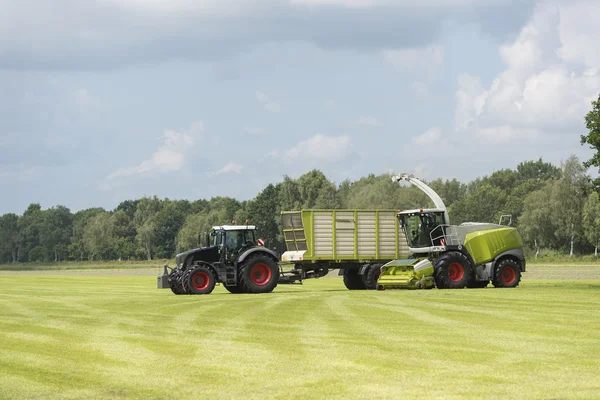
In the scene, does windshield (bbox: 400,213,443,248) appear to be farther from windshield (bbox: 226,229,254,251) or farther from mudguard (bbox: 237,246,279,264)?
windshield (bbox: 226,229,254,251)

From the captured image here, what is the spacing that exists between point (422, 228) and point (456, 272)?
2471 millimetres

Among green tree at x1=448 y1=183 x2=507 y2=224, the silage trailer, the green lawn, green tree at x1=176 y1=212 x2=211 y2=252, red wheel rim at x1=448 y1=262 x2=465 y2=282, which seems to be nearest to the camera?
the green lawn

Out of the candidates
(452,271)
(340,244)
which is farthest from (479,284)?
(340,244)

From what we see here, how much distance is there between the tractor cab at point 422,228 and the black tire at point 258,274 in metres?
6.44

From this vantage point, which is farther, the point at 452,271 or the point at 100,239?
the point at 100,239

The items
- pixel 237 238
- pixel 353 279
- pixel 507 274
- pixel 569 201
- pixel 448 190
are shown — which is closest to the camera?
pixel 237 238

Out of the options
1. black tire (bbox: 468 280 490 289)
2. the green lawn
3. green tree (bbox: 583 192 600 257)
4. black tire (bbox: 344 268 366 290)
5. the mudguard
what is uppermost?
green tree (bbox: 583 192 600 257)

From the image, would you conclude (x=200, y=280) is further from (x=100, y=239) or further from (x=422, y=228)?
(x=100, y=239)

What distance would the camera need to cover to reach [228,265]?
3434cm

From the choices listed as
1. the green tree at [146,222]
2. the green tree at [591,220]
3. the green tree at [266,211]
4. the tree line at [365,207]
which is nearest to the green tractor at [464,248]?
the tree line at [365,207]

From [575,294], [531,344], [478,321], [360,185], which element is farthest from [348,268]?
[360,185]

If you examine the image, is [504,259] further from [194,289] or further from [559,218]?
[559,218]

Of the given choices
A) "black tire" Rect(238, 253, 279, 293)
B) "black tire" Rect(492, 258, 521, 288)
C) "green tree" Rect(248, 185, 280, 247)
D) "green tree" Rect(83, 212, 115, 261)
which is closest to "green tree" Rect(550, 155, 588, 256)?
"green tree" Rect(248, 185, 280, 247)

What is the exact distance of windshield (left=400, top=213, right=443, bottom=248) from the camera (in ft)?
122
